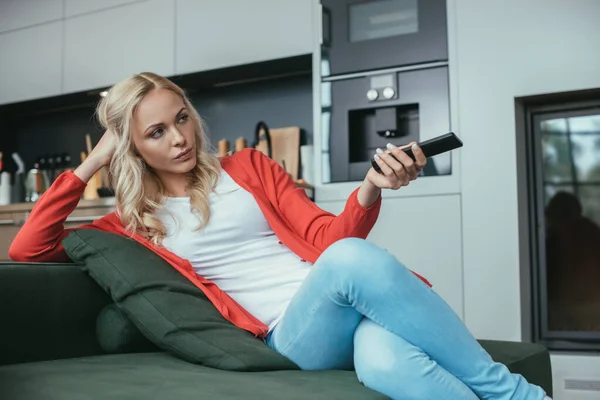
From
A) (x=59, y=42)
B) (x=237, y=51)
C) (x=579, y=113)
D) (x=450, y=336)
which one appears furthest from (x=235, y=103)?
(x=450, y=336)

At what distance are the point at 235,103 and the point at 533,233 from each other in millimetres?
1669

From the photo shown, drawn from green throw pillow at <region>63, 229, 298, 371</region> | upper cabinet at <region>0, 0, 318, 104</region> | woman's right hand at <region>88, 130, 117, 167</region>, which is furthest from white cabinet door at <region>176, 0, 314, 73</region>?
green throw pillow at <region>63, 229, 298, 371</region>

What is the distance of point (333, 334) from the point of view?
1283 millimetres

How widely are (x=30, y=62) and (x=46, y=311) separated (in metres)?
2.72

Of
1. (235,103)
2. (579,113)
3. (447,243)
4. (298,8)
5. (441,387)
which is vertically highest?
(298,8)

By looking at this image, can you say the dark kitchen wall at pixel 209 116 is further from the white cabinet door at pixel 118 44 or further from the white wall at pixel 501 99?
the white wall at pixel 501 99

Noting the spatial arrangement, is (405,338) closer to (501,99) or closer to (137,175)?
(137,175)

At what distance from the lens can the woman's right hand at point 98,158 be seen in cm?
162

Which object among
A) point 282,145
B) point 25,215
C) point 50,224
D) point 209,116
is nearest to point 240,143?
point 282,145

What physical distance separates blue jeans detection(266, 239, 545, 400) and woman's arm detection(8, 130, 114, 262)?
0.67m

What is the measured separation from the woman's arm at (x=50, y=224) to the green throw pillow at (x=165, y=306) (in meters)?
0.04

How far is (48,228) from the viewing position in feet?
5.05

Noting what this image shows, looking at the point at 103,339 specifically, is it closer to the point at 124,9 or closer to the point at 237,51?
the point at 237,51

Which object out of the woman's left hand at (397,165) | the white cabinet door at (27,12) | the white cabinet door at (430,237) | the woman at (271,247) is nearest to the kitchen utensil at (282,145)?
the white cabinet door at (430,237)
